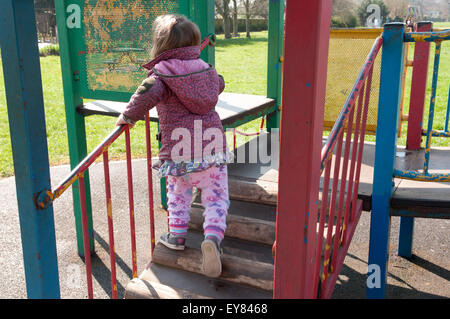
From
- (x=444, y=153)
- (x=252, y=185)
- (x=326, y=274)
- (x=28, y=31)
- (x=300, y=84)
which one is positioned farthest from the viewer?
(x=444, y=153)

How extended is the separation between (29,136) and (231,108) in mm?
2364

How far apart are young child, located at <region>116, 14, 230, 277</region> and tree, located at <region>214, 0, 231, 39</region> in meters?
12.7

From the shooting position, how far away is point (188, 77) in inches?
96.1

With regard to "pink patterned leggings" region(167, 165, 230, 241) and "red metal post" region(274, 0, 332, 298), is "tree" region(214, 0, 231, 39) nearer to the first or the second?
"pink patterned leggings" region(167, 165, 230, 241)

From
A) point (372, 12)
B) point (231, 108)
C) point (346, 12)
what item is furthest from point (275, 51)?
point (346, 12)

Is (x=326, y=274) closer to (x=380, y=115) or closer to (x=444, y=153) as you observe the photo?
(x=380, y=115)

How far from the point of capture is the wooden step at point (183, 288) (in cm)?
249

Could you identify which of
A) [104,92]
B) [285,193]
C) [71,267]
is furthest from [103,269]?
[285,193]

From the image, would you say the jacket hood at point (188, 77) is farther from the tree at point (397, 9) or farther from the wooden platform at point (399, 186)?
the tree at point (397, 9)

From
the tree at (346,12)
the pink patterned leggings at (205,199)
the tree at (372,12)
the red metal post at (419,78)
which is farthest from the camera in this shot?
the tree at (346,12)

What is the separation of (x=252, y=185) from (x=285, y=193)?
1719 millimetres

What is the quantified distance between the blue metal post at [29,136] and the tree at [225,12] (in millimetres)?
13541

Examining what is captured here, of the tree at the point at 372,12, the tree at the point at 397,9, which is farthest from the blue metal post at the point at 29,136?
the tree at the point at 397,9

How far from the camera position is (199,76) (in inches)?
97.7
